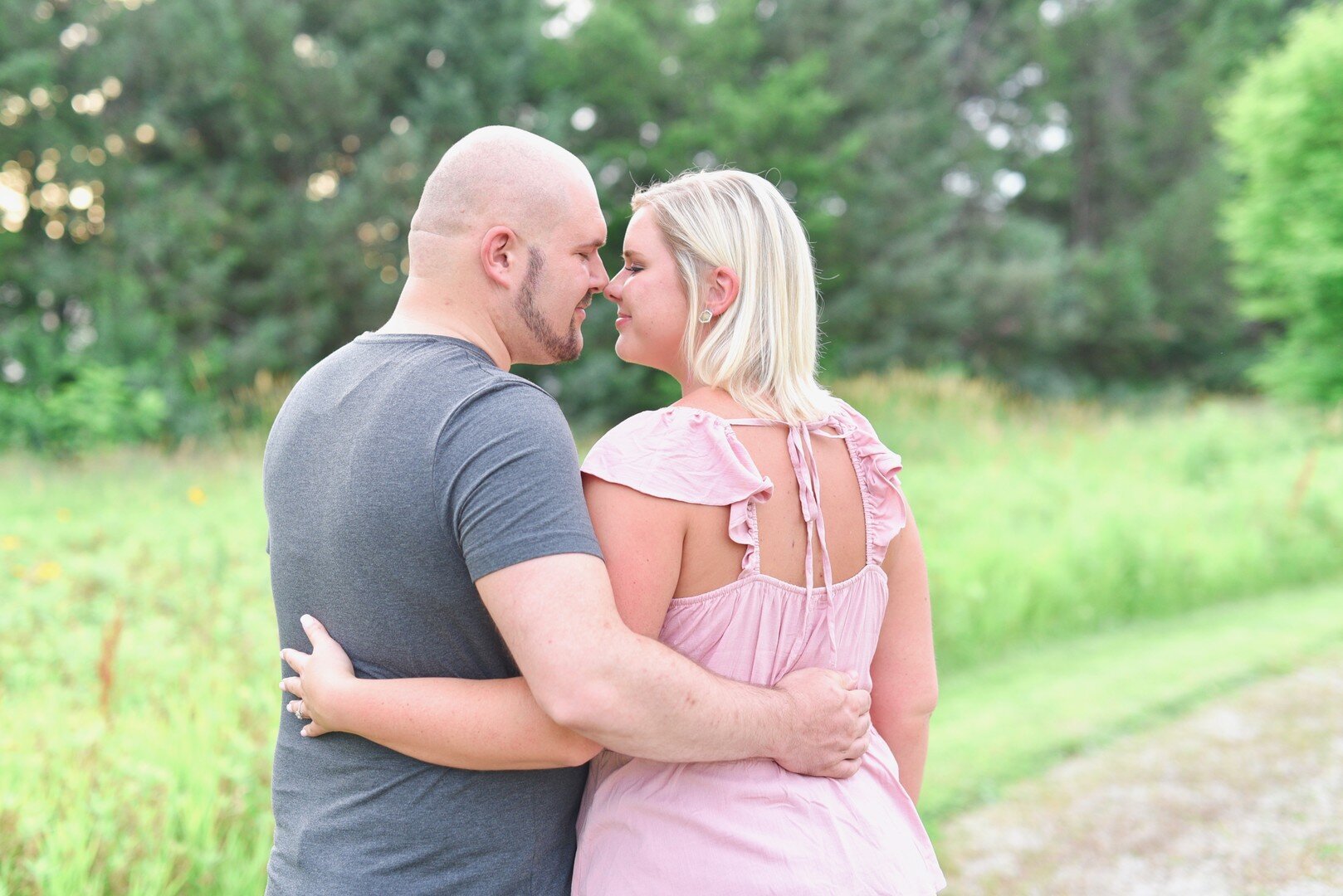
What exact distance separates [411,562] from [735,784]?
0.64 m

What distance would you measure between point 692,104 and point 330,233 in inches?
293

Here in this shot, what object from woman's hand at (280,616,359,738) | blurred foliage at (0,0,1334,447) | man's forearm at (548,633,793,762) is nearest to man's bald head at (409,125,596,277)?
woman's hand at (280,616,359,738)

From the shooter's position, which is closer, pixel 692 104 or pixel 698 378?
pixel 698 378

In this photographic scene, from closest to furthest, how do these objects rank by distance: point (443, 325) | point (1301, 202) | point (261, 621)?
point (443, 325) → point (261, 621) → point (1301, 202)

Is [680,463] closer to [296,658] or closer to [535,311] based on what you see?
[535,311]

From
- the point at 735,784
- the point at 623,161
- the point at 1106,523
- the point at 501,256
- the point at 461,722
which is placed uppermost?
the point at 623,161

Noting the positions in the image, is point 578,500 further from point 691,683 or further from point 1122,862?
point 1122,862

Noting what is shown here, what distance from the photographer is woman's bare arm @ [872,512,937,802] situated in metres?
2.11

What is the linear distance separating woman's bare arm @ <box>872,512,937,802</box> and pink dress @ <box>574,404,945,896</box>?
0.25 metres

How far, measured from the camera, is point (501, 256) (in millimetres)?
1872

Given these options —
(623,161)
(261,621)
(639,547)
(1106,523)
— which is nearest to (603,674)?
(639,547)

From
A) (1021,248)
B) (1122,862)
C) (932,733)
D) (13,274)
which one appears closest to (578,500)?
(1122,862)

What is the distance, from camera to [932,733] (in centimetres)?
534

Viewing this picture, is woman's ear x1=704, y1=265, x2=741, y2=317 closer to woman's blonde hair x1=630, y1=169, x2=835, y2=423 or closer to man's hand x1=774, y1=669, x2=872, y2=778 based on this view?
woman's blonde hair x1=630, y1=169, x2=835, y2=423
